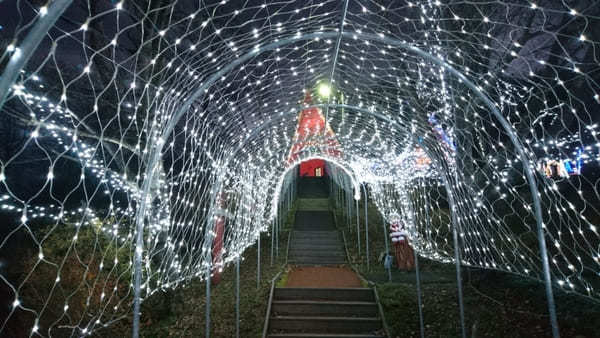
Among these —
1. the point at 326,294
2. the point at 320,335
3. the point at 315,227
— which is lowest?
the point at 320,335

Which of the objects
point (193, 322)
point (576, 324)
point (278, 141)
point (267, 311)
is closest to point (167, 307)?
point (193, 322)

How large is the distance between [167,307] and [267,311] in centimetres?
161

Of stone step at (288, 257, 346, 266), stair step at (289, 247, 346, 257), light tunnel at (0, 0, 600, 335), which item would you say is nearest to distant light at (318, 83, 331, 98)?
light tunnel at (0, 0, 600, 335)

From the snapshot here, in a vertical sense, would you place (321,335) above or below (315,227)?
below

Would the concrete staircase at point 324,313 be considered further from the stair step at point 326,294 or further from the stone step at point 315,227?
the stone step at point 315,227

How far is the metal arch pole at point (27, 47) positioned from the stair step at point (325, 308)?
583 centimetres

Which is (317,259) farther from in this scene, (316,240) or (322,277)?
(322,277)

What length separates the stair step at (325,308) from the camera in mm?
6051

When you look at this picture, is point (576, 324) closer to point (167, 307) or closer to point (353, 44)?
point (353, 44)

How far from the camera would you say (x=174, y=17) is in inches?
216

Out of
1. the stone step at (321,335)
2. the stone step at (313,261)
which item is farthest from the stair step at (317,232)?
the stone step at (321,335)

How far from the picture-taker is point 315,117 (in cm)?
653

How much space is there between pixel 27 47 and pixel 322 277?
7.74 m

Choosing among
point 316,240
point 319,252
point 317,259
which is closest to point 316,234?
point 316,240
